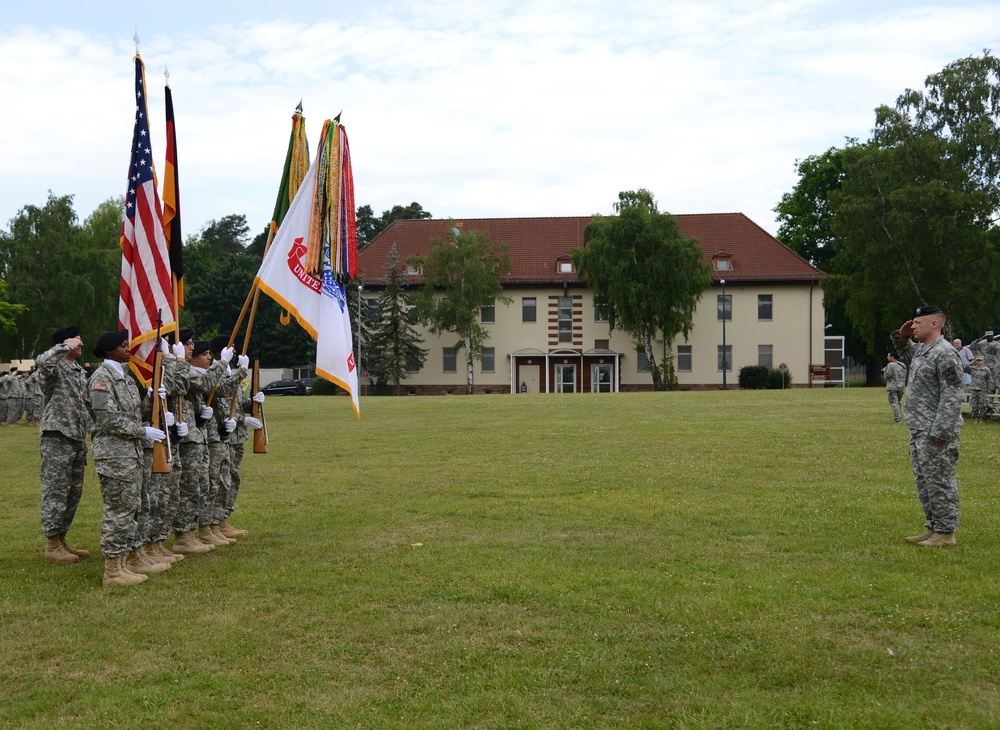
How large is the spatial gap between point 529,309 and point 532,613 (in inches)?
2438

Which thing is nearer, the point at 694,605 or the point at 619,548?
the point at 694,605

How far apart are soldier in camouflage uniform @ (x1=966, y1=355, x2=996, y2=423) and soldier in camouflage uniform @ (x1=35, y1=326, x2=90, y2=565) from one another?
22.2 m

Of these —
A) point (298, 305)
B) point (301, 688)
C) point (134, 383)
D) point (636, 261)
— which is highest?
point (636, 261)

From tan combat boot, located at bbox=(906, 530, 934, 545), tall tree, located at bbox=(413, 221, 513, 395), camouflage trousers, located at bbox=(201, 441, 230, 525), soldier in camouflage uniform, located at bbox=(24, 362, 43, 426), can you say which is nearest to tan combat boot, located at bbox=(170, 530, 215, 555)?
camouflage trousers, located at bbox=(201, 441, 230, 525)

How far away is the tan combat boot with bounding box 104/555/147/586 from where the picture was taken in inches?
328

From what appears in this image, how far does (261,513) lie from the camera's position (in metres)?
12.3

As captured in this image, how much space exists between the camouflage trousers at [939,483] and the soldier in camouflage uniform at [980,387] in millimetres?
17274

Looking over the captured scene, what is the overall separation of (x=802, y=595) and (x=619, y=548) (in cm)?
231

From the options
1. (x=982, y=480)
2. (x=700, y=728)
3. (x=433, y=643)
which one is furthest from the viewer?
(x=982, y=480)

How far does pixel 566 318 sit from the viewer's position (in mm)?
68375

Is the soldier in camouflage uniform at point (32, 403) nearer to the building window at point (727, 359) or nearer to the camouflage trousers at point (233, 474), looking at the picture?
the camouflage trousers at point (233, 474)

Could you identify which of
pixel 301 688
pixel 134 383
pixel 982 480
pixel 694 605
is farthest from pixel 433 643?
pixel 982 480

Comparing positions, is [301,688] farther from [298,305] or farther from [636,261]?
[636,261]

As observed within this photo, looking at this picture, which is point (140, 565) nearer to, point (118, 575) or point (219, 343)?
point (118, 575)
